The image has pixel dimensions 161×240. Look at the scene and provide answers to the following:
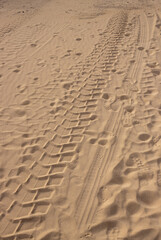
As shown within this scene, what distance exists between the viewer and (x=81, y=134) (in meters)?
3.82

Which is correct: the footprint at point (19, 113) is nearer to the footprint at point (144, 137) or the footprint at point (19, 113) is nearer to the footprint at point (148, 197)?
the footprint at point (144, 137)

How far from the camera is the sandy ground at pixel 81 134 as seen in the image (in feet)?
9.14

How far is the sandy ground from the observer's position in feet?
9.14

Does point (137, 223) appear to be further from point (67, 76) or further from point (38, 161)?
A: point (67, 76)

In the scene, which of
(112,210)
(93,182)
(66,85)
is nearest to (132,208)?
(112,210)

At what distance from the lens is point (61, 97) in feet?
15.2

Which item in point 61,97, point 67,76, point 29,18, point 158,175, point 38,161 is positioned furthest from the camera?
point 29,18

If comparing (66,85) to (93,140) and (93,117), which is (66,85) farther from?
(93,140)

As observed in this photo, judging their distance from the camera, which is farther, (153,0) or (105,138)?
(153,0)

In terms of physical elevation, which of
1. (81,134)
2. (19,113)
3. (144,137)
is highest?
(19,113)

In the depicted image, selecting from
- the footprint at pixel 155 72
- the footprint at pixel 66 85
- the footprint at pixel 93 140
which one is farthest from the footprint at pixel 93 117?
the footprint at pixel 155 72

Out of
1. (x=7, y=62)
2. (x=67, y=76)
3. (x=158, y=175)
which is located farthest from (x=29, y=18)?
(x=158, y=175)

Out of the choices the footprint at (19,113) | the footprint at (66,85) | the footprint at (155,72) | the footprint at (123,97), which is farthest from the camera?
the footprint at (155,72)

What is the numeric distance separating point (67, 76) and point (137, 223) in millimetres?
3599
